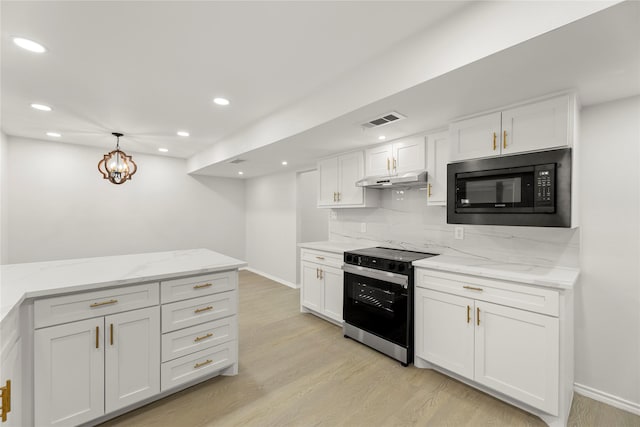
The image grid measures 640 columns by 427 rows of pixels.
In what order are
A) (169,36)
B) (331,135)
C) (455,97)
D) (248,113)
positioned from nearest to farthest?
(169,36), (455,97), (331,135), (248,113)

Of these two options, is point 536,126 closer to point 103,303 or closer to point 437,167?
point 437,167

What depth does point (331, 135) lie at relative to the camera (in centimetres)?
285

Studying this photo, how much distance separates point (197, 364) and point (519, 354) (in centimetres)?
235

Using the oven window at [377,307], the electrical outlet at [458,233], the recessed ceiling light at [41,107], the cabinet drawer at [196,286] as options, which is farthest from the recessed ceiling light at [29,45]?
the electrical outlet at [458,233]

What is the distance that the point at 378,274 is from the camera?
8.86 ft

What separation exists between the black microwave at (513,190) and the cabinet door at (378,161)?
0.83 meters

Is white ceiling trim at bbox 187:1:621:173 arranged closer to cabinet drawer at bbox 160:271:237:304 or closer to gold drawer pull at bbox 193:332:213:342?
cabinet drawer at bbox 160:271:237:304

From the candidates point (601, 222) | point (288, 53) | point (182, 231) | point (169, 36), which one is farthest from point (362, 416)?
point (182, 231)

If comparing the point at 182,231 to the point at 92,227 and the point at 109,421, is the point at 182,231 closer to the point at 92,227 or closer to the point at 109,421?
the point at 92,227

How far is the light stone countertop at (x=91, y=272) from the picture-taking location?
59.9 inches

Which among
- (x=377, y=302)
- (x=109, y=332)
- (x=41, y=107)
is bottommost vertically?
(x=377, y=302)

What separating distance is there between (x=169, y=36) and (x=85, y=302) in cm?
177

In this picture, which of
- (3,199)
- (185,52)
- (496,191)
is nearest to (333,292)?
(496,191)

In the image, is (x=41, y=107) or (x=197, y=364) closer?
(x=197, y=364)
